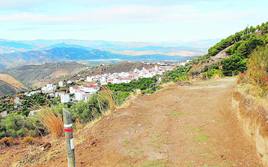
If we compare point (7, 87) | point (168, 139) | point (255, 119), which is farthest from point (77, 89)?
point (7, 87)

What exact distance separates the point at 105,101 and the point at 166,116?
10.9 ft

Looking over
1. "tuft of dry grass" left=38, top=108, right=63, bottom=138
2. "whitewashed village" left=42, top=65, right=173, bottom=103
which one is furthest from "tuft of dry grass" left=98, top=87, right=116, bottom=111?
"whitewashed village" left=42, top=65, right=173, bottom=103

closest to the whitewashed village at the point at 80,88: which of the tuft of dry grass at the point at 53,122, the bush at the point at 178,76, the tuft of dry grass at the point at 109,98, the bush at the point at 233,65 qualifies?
the bush at the point at 178,76

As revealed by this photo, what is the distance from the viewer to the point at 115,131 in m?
8.59

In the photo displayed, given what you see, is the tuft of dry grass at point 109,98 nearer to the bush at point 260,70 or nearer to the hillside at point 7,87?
the bush at point 260,70

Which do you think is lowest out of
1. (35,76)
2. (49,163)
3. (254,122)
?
(35,76)

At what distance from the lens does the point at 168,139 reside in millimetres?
7508

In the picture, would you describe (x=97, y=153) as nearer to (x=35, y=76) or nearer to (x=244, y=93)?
(x=244, y=93)

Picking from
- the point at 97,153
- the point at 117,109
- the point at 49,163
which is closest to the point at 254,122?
the point at 97,153

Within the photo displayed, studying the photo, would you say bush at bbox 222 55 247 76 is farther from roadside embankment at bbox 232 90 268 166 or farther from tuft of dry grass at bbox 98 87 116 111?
roadside embankment at bbox 232 90 268 166

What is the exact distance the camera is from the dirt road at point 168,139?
6332 millimetres

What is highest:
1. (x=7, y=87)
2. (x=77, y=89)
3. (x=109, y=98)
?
(x=109, y=98)

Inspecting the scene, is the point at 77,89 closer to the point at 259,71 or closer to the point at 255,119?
the point at 259,71

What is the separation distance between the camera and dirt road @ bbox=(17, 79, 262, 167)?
633 cm
